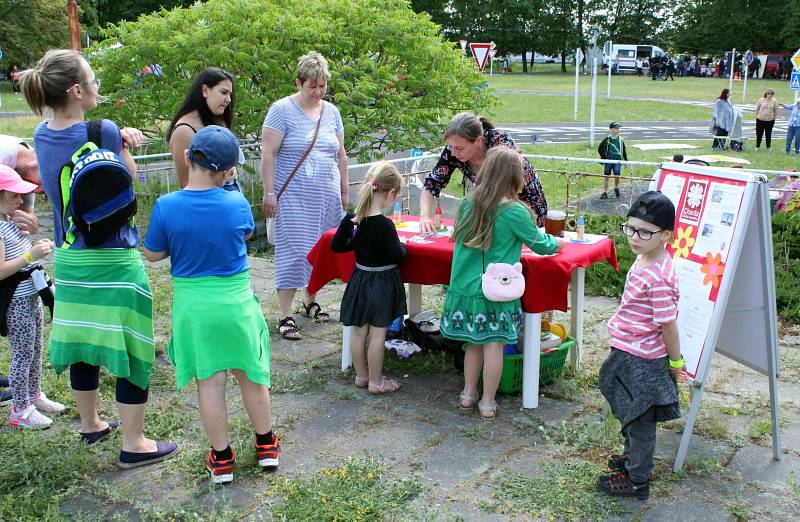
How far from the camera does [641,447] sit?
351 centimetres

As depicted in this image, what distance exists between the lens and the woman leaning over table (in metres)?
4.65

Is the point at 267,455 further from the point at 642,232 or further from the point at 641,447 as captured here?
the point at 642,232

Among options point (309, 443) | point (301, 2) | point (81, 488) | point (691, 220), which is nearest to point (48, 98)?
point (81, 488)

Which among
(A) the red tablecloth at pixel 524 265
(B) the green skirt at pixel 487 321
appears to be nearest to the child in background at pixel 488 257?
(B) the green skirt at pixel 487 321

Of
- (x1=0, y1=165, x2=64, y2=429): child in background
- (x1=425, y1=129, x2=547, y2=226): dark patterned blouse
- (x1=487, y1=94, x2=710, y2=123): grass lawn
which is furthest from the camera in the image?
(x1=487, y1=94, x2=710, y2=123): grass lawn

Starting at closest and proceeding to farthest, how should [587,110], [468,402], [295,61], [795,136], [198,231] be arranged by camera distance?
1. [198,231]
2. [468,402]
3. [295,61]
4. [795,136]
5. [587,110]

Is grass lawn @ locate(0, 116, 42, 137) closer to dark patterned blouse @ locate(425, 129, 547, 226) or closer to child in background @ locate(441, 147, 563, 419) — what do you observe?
dark patterned blouse @ locate(425, 129, 547, 226)

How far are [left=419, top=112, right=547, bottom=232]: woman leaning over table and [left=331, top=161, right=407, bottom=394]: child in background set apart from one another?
1.45 feet

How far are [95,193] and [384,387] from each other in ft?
7.06

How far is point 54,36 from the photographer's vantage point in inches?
1930

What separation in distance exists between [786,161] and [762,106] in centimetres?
267

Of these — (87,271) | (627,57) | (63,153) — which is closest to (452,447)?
Answer: (87,271)

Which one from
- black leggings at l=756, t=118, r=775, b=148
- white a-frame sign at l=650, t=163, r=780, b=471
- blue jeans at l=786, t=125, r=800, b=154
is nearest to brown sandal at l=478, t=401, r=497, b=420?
white a-frame sign at l=650, t=163, r=780, b=471

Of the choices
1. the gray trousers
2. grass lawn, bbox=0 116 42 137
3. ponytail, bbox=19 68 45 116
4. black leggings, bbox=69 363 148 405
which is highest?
ponytail, bbox=19 68 45 116
